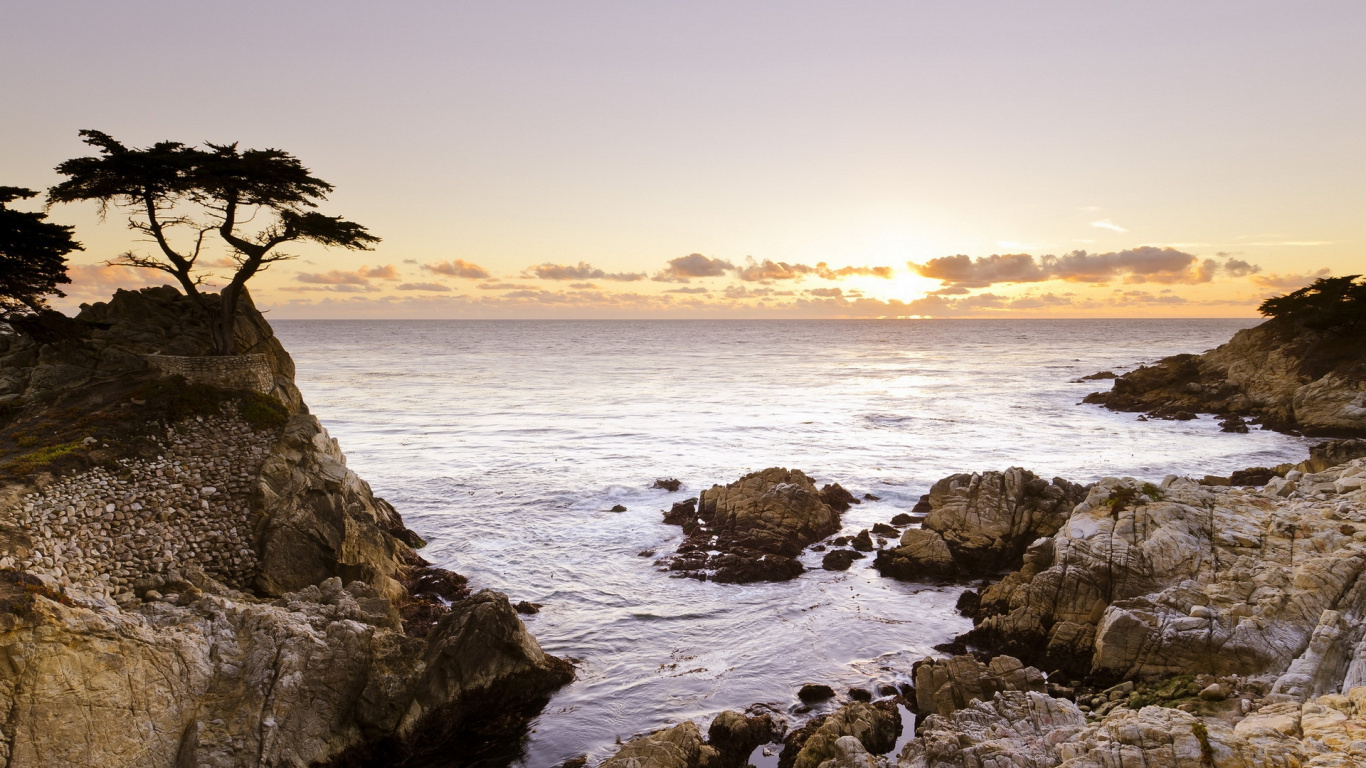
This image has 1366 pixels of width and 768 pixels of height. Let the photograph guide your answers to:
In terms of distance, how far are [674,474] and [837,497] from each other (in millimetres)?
9239

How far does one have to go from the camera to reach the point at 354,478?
2333cm

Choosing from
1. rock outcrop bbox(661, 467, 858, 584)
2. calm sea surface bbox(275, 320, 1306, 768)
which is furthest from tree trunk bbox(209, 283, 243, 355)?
rock outcrop bbox(661, 467, 858, 584)

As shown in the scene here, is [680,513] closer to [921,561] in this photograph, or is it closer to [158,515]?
[921,561]

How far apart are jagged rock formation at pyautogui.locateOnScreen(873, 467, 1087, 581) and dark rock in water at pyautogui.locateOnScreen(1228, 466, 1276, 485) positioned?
37.3 ft

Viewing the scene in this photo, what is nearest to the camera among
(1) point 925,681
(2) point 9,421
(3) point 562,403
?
(1) point 925,681

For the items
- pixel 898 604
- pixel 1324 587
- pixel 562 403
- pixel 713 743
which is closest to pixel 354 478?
pixel 713 743

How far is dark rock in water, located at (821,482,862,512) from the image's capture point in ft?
100

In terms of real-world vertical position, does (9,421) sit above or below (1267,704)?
above

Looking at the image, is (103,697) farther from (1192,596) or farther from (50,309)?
(1192,596)

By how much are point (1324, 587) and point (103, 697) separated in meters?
22.9

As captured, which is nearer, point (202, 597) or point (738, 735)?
point (738, 735)

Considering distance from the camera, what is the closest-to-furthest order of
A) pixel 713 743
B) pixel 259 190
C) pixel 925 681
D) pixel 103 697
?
1. pixel 103 697
2. pixel 713 743
3. pixel 925 681
4. pixel 259 190

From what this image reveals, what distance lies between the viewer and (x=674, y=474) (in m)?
37.0

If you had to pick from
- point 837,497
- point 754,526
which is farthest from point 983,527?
point 837,497
